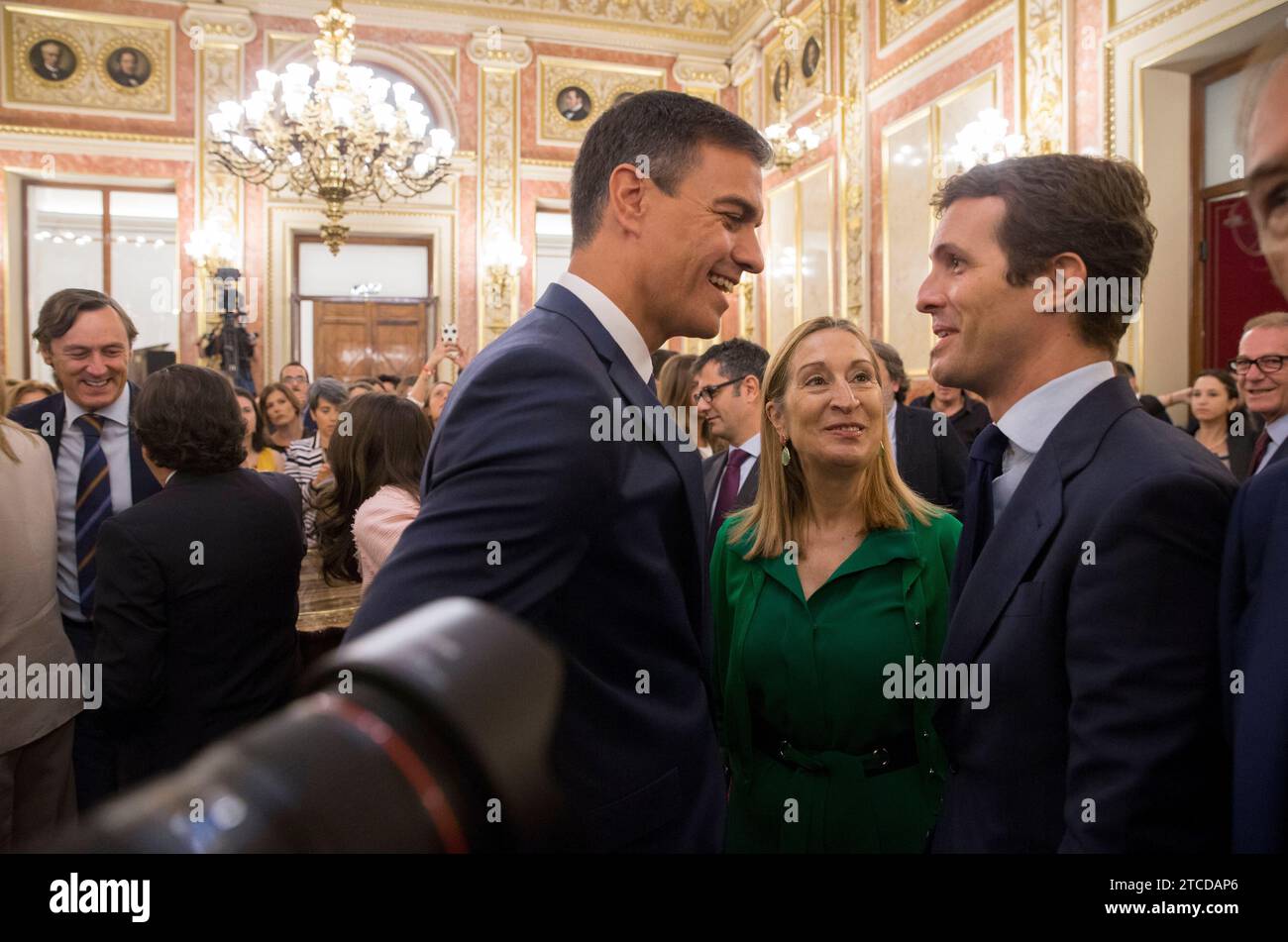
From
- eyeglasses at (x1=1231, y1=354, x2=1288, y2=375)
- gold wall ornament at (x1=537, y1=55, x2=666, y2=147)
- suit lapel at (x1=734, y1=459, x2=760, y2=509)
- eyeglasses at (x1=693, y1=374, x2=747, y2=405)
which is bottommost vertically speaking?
suit lapel at (x1=734, y1=459, x2=760, y2=509)

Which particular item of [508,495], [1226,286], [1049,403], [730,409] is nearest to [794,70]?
[1226,286]

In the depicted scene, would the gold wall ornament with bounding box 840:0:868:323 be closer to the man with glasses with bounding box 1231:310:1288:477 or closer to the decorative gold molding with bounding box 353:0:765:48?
the decorative gold molding with bounding box 353:0:765:48

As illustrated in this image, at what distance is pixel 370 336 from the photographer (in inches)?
474

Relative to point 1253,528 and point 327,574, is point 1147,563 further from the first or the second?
point 327,574

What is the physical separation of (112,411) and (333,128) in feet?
18.6

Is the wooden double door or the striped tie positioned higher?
the wooden double door

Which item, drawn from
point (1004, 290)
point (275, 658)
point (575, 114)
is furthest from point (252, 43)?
point (1004, 290)

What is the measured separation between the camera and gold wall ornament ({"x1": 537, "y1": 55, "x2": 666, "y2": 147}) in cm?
1189

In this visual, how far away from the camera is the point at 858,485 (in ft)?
7.03

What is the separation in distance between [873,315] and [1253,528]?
8643 millimetres

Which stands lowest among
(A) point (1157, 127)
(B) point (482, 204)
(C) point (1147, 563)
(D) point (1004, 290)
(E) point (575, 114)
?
(C) point (1147, 563)

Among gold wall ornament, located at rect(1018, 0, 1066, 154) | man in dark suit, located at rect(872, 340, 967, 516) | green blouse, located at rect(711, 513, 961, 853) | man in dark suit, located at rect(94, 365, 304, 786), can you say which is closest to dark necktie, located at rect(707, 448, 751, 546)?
man in dark suit, located at rect(872, 340, 967, 516)

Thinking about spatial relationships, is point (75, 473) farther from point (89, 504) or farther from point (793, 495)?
point (793, 495)

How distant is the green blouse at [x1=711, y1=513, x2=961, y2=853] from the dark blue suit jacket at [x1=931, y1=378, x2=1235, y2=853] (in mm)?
493
